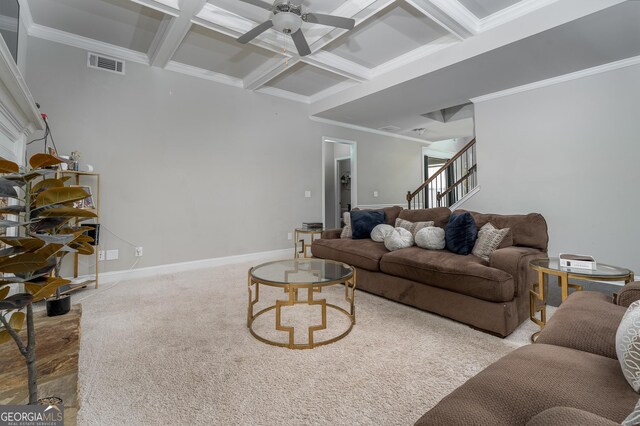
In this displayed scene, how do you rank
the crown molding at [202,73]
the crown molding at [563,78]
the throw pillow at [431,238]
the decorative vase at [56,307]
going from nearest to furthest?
the decorative vase at [56,307]
the throw pillow at [431,238]
the crown molding at [563,78]
the crown molding at [202,73]

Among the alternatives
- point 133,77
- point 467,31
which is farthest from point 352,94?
point 133,77

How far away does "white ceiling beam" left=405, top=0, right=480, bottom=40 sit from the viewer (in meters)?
2.61

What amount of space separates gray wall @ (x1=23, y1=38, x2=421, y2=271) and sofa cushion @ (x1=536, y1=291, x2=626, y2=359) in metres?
4.04

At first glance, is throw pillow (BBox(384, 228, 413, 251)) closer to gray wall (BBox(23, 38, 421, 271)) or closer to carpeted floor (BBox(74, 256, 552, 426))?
carpeted floor (BBox(74, 256, 552, 426))

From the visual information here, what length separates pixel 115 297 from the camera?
298 centimetres

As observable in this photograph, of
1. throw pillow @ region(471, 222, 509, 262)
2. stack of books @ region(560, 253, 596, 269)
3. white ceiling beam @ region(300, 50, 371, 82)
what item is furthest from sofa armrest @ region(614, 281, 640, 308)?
white ceiling beam @ region(300, 50, 371, 82)

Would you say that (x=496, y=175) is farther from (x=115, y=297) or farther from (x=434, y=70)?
(x=115, y=297)

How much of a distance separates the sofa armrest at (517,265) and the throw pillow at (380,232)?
1.28 meters

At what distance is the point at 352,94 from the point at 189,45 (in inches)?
92.5

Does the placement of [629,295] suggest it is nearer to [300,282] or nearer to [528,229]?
[528,229]

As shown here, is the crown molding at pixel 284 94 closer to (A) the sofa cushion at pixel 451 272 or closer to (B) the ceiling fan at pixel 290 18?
(B) the ceiling fan at pixel 290 18

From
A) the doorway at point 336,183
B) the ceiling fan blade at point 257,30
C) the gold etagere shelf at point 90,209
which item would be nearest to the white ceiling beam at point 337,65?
the ceiling fan blade at point 257,30

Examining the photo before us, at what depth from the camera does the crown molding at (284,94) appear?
4789 mm

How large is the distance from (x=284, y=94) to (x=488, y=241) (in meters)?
4.00
